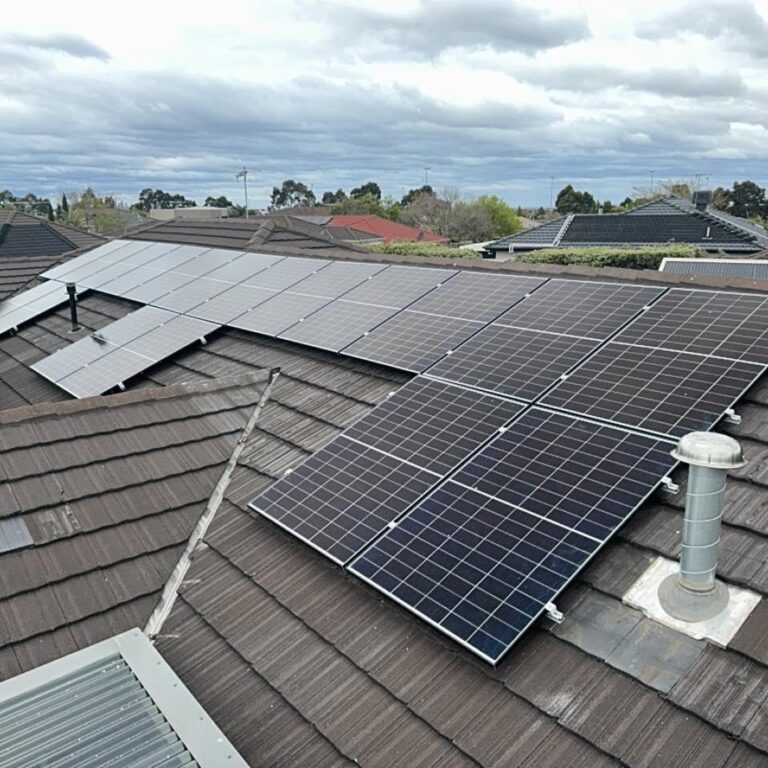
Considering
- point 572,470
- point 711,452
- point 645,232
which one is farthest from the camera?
point 645,232

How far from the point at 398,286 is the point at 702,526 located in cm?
689

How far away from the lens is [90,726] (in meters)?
3.42

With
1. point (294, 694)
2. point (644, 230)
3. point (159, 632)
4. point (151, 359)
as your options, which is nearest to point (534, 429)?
point (294, 694)

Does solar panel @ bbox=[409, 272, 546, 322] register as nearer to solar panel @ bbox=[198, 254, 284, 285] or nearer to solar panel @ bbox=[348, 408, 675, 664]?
solar panel @ bbox=[348, 408, 675, 664]

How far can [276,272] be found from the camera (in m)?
12.2

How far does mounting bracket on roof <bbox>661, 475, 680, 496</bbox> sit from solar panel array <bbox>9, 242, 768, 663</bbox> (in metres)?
0.09

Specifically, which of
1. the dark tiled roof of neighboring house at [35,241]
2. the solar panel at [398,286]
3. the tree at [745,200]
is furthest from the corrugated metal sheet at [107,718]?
the tree at [745,200]

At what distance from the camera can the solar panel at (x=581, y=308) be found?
285 inches

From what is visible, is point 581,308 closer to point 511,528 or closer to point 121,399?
point 511,528

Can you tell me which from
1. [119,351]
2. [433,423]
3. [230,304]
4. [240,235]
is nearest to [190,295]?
[230,304]

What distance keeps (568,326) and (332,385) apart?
9.52ft

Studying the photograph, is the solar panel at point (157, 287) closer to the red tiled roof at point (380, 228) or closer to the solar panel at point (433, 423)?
the solar panel at point (433, 423)

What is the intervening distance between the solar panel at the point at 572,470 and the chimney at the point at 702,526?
0.60m

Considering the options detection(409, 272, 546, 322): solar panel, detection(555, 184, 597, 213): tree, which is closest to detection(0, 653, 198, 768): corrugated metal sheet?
detection(409, 272, 546, 322): solar panel
